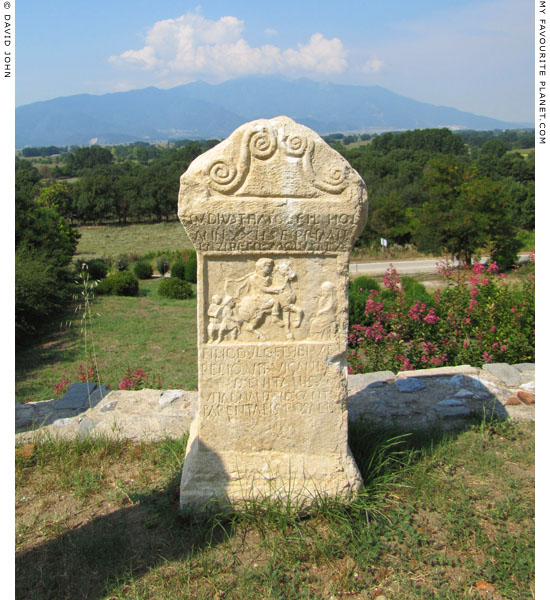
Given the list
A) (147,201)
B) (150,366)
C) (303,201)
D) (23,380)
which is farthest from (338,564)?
(147,201)

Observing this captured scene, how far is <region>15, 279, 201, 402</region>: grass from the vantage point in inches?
363

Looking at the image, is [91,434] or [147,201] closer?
[91,434]

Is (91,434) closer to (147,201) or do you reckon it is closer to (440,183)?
(440,183)

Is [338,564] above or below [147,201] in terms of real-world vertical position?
below

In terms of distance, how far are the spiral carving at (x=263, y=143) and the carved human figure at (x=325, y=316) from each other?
939mm

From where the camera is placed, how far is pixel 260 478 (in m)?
3.51

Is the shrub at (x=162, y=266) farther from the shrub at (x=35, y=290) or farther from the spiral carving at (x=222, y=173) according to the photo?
the spiral carving at (x=222, y=173)

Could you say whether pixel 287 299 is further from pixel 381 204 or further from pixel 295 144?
pixel 381 204

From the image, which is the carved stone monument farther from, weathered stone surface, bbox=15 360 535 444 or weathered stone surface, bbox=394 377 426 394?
weathered stone surface, bbox=394 377 426 394

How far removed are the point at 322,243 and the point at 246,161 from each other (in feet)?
2.37

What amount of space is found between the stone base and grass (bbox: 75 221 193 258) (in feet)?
83.3

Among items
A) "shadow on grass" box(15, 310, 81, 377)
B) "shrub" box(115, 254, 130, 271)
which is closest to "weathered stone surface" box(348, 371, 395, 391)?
"shadow on grass" box(15, 310, 81, 377)

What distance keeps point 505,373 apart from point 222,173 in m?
4.25

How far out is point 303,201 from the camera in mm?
3199
